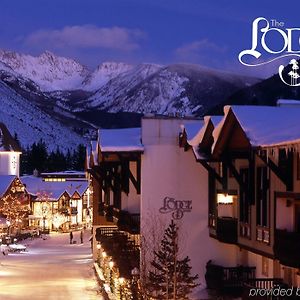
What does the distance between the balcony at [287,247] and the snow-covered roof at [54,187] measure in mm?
91738

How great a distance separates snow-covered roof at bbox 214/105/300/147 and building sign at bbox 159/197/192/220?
7424 millimetres

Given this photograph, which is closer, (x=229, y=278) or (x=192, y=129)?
(x=229, y=278)

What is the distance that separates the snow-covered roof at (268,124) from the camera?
1880cm

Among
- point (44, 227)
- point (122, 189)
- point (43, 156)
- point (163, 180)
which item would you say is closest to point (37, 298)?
point (122, 189)

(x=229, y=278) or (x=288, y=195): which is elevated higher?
(x=288, y=195)

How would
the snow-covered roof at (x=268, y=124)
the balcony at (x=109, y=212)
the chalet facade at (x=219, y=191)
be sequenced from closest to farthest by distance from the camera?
1. the snow-covered roof at (x=268, y=124)
2. the chalet facade at (x=219, y=191)
3. the balcony at (x=109, y=212)

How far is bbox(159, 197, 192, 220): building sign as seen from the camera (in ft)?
101

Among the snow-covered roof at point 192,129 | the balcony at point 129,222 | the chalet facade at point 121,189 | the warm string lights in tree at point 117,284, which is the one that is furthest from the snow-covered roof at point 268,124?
the balcony at point 129,222

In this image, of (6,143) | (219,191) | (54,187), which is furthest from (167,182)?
(6,143)

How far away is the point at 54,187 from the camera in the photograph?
113 meters

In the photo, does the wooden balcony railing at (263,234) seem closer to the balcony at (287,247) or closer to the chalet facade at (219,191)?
the chalet facade at (219,191)

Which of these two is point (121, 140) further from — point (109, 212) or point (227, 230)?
point (109, 212)

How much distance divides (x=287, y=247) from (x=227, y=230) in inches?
247


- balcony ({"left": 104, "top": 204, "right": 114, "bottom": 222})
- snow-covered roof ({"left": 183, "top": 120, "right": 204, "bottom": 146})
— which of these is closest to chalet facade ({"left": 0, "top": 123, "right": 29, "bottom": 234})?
balcony ({"left": 104, "top": 204, "right": 114, "bottom": 222})
